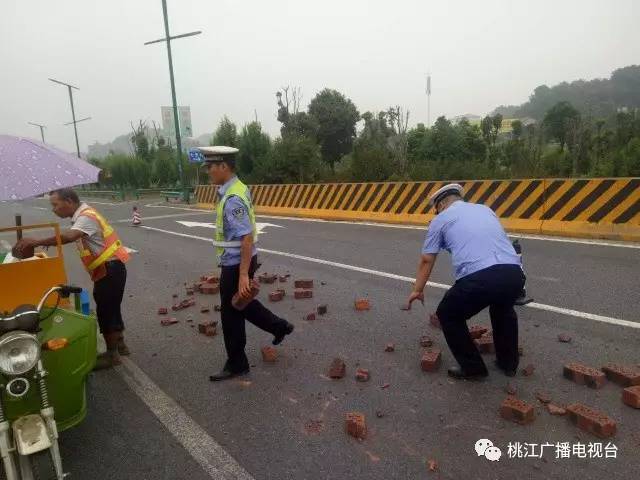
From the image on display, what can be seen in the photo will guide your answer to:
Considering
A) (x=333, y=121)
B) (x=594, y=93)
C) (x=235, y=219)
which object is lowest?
(x=235, y=219)

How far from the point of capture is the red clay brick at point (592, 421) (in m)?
2.96

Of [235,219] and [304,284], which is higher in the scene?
[235,219]

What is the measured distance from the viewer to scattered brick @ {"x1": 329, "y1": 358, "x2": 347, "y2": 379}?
3.95 m

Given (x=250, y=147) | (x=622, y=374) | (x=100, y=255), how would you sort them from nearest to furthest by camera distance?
(x=622, y=374), (x=100, y=255), (x=250, y=147)

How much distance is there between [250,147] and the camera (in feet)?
86.6

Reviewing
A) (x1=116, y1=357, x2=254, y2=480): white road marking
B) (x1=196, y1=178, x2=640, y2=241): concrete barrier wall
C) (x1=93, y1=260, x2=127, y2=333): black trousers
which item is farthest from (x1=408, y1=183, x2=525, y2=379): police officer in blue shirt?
(x1=196, y1=178, x2=640, y2=241): concrete barrier wall

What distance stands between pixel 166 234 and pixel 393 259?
7347 millimetres

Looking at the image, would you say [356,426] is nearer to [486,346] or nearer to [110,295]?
[486,346]

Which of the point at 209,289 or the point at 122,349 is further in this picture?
the point at 209,289

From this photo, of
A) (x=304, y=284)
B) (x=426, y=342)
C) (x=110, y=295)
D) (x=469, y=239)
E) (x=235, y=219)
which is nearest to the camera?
(x=469, y=239)

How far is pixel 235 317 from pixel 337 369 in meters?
0.94

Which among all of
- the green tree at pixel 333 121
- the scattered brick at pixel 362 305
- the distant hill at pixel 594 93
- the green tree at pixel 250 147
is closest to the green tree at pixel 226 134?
the green tree at pixel 250 147

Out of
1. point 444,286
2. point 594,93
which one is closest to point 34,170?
point 444,286

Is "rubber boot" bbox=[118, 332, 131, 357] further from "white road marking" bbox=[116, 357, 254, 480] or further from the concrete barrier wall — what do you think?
the concrete barrier wall
